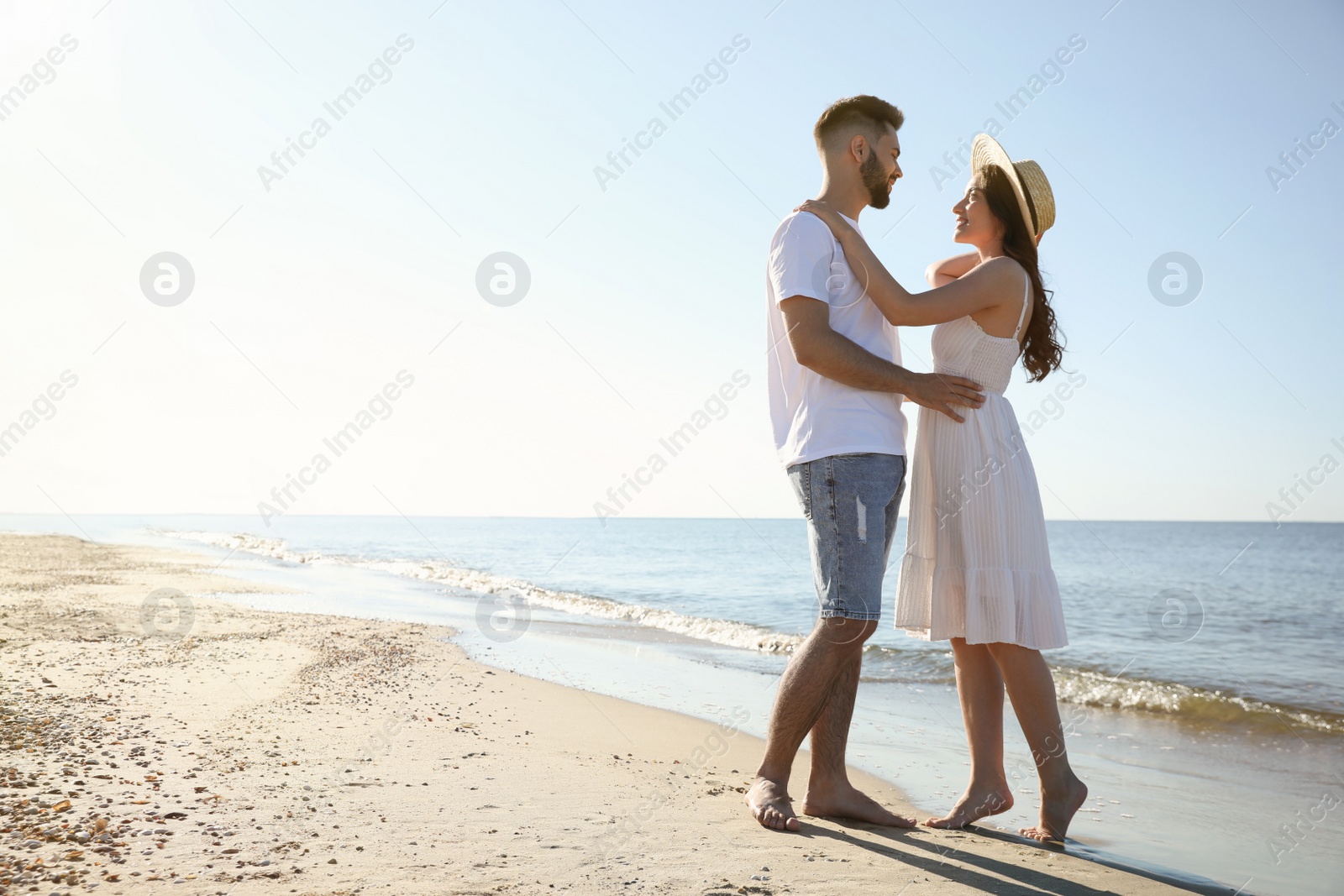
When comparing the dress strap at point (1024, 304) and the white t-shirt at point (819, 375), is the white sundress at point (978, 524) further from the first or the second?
the white t-shirt at point (819, 375)

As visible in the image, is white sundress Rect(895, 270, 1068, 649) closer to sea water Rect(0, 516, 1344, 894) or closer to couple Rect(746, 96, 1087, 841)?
couple Rect(746, 96, 1087, 841)

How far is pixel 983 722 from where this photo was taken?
304 centimetres

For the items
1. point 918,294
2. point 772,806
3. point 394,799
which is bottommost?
point 394,799

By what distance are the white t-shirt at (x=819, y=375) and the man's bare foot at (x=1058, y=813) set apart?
1.28 m

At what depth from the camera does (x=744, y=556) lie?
3641 cm

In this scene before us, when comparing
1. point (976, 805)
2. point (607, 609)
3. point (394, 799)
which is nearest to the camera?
point (394, 799)

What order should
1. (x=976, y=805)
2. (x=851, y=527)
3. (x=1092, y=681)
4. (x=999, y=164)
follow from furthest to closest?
1. (x=1092, y=681)
2. (x=999, y=164)
3. (x=976, y=805)
4. (x=851, y=527)

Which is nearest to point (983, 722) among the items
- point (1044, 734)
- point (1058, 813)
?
point (1044, 734)

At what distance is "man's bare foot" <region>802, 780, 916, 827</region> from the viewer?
286 centimetres

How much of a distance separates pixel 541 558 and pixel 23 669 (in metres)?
28.0

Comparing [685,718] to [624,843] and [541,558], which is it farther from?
[541,558]

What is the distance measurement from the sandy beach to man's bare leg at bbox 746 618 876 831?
Result: 99 mm

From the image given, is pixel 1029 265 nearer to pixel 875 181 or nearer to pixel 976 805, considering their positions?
pixel 875 181

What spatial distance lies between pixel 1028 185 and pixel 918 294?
2.01 feet
